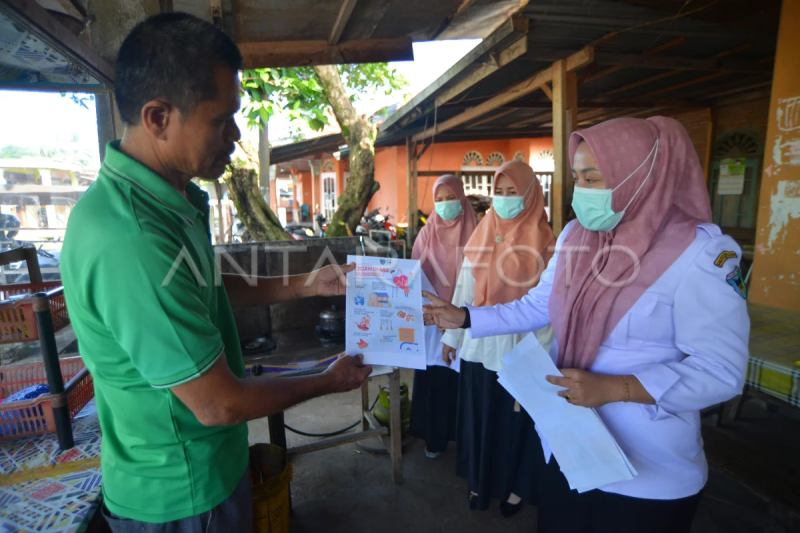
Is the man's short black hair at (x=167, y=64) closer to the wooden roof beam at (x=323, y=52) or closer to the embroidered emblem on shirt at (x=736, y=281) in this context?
the embroidered emblem on shirt at (x=736, y=281)

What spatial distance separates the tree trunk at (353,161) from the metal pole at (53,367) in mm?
4620

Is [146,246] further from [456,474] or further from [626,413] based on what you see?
[456,474]

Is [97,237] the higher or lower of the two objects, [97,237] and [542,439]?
the higher

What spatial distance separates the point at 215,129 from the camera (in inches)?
48.1

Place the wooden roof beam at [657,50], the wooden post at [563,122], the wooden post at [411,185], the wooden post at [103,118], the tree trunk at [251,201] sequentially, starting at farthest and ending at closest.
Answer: the wooden post at [411,185]
the tree trunk at [251,201]
the wooden post at [563,122]
the wooden roof beam at [657,50]
the wooden post at [103,118]


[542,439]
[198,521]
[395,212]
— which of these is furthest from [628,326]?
[395,212]

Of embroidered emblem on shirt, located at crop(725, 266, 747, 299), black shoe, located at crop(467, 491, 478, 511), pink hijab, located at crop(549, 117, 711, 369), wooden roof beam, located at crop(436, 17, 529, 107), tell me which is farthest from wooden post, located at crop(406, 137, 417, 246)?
embroidered emblem on shirt, located at crop(725, 266, 747, 299)

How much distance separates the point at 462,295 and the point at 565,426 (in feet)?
5.63

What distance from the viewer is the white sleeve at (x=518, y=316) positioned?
6.56ft

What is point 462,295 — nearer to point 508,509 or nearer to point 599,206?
point 508,509

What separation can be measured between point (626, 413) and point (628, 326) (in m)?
0.31

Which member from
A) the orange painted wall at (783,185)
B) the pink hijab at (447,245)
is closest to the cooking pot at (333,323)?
the pink hijab at (447,245)

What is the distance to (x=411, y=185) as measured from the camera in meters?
11.2

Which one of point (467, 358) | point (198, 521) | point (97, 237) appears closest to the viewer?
point (97, 237)
